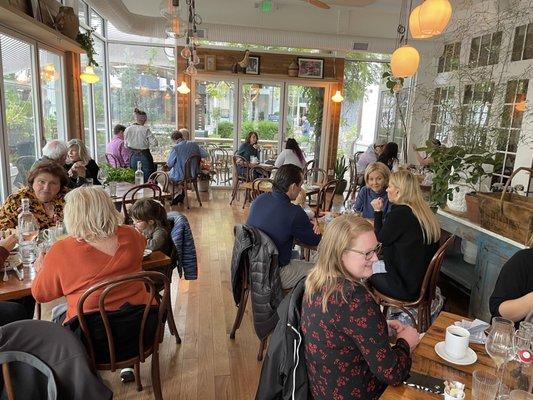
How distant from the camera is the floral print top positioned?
1.33 m

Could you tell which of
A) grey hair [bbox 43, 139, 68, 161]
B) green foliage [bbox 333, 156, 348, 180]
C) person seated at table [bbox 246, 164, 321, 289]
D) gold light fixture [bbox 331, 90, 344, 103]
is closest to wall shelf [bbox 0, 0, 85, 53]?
grey hair [bbox 43, 139, 68, 161]

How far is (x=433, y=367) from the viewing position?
1.38m

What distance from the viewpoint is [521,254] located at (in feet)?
5.78

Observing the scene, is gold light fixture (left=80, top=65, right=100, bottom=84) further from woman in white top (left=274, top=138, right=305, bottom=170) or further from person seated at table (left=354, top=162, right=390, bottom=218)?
person seated at table (left=354, top=162, right=390, bottom=218)

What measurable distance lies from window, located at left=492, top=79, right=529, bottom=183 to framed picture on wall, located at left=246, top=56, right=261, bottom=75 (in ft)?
14.9

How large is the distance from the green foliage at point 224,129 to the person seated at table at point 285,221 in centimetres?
579

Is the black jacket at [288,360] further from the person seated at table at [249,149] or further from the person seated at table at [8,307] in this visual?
the person seated at table at [249,149]

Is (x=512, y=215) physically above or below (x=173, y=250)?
above

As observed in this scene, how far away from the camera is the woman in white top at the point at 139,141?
6.71 meters

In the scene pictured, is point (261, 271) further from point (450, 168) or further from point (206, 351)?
point (450, 168)

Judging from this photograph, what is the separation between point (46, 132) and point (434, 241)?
4462 millimetres

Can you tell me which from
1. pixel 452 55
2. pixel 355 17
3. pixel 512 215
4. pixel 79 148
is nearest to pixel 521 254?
pixel 512 215

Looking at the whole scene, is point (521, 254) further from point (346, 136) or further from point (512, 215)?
point (346, 136)

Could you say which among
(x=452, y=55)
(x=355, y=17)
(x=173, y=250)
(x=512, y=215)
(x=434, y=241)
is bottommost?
(x=173, y=250)
